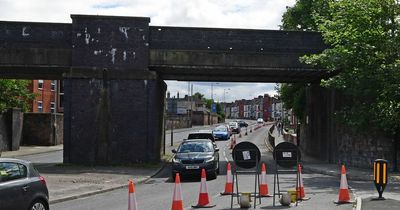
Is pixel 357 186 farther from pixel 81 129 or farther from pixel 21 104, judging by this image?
pixel 21 104

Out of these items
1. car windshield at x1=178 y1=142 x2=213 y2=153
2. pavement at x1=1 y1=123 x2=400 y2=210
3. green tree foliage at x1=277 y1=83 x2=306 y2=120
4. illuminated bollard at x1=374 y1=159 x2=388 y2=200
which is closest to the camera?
illuminated bollard at x1=374 y1=159 x2=388 y2=200

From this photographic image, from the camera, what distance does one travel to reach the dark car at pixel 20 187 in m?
9.02

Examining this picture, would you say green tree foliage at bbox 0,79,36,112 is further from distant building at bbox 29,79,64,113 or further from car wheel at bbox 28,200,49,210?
car wheel at bbox 28,200,49,210

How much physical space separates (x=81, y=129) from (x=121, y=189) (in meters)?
8.02

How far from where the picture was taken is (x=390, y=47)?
2278 centimetres

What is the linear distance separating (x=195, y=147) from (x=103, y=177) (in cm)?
374

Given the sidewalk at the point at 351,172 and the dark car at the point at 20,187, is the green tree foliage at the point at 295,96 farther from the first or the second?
the dark car at the point at 20,187

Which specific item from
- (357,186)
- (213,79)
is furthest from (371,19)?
(213,79)

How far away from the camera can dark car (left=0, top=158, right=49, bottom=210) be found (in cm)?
902

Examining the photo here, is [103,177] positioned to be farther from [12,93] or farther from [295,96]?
[12,93]

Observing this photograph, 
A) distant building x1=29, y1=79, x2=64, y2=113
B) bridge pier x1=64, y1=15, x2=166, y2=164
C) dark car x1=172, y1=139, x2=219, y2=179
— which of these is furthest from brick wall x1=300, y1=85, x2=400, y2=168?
distant building x1=29, y1=79, x2=64, y2=113

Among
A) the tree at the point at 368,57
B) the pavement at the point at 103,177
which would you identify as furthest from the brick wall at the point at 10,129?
the tree at the point at 368,57

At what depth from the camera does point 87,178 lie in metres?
19.9

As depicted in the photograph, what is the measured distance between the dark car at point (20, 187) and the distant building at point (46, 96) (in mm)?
50049
